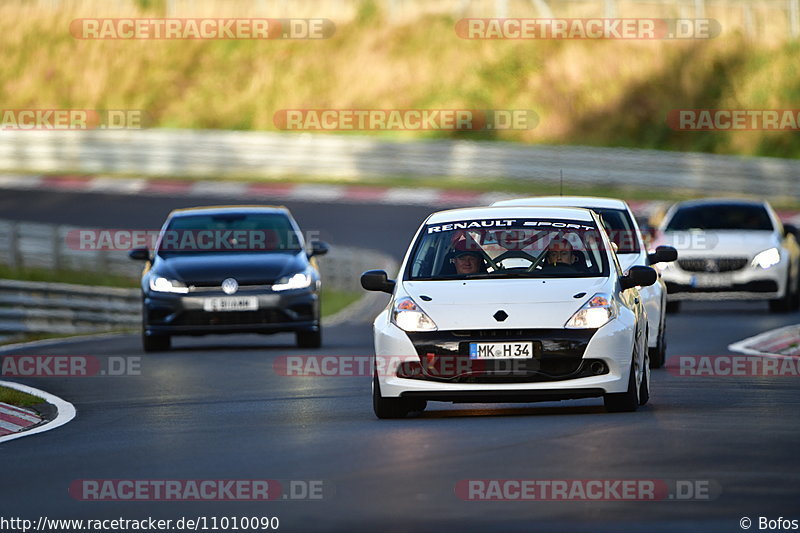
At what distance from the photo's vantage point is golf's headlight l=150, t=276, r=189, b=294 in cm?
2069

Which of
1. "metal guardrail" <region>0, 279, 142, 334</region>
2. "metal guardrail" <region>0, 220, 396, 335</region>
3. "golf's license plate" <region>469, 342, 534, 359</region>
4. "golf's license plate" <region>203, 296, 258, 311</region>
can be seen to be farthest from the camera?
"metal guardrail" <region>0, 220, 396, 335</region>

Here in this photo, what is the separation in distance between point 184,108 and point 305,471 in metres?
48.3

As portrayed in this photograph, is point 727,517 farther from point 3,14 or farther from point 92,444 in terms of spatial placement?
point 3,14

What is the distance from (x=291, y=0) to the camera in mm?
59094

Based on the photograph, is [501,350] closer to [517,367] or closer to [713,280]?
[517,367]

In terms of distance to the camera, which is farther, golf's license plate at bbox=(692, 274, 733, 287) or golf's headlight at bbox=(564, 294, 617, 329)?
golf's license plate at bbox=(692, 274, 733, 287)

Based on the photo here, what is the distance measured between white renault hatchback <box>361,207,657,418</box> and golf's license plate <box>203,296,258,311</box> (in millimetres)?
7632

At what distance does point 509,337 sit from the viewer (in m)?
12.3

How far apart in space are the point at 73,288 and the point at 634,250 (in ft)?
38.5

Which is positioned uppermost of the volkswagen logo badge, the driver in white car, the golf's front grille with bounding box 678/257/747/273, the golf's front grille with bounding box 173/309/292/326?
the driver in white car

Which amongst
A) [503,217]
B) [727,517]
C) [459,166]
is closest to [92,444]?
[503,217]

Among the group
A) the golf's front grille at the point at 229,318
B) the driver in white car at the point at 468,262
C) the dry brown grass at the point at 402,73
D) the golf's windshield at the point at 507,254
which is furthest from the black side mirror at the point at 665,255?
the dry brown grass at the point at 402,73

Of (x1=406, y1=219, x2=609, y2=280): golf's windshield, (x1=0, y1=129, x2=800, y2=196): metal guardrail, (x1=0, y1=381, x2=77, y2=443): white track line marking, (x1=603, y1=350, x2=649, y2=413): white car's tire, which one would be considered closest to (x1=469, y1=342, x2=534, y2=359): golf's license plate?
(x1=603, y1=350, x2=649, y2=413): white car's tire

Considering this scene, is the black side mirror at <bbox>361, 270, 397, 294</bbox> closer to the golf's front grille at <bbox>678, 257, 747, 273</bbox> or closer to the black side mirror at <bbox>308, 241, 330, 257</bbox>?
the black side mirror at <bbox>308, 241, 330, 257</bbox>
